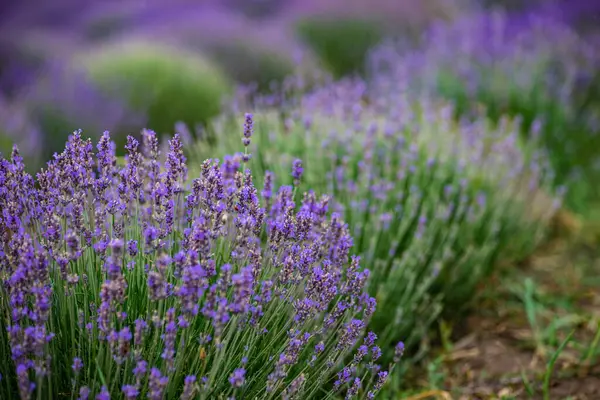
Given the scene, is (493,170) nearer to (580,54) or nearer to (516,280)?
(516,280)

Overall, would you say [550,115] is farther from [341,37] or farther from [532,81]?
[341,37]

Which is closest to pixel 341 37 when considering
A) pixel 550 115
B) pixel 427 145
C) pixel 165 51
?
pixel 165 51

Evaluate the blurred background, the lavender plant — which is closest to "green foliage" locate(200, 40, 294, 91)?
the blurred background

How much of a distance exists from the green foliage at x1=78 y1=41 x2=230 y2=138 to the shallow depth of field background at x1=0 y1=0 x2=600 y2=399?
0.07 feet

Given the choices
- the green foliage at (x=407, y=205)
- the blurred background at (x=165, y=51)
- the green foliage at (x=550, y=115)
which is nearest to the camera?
the green foliage at (x=407, y=205)

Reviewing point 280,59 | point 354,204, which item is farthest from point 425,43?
point 354,204

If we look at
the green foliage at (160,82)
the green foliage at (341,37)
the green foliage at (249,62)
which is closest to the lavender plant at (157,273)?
the green foliage at (160,82)

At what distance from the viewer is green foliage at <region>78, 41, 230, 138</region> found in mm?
4547

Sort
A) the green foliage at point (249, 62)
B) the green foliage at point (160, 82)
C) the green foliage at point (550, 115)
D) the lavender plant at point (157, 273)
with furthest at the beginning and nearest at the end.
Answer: the green foliage at point (249, 62), the green foliage at point (550, 115), the green foliage at point (160, 82), the lavender plant at point (157, 273)

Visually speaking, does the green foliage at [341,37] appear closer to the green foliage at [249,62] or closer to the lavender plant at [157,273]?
the green foliage at [249,62]

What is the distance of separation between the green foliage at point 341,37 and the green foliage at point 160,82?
2.88m

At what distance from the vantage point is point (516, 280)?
345cm

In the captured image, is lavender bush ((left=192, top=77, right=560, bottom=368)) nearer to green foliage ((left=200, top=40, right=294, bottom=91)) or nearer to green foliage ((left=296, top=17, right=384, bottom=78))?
green foliage ((left=200, top=40, right=294, bottom=91))

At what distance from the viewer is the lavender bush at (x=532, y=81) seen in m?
4.89
